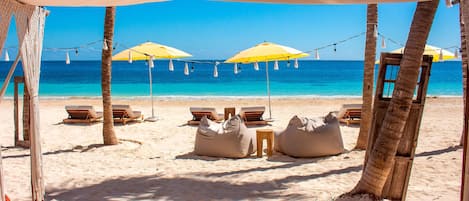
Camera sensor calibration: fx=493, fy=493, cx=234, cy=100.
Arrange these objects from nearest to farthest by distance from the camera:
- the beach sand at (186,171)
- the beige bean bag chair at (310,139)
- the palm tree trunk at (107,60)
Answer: the beach sand at (186,171) < the beige bean bag chair at (310,139) < the palm tree trunk at (107,60)

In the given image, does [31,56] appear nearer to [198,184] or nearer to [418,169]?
[198,184]

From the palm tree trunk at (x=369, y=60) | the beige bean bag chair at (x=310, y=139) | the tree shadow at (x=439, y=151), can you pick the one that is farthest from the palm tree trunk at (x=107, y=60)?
the tree shadow at (x=439, y=151)

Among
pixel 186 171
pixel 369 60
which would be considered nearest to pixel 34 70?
pixel 186 171

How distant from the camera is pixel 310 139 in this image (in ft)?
25.4

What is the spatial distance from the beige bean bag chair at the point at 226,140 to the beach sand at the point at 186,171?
0.54 ft

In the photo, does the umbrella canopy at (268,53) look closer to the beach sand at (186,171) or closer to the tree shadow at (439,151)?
the beach sand at (186,171)

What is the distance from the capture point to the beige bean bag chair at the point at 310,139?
774 cm

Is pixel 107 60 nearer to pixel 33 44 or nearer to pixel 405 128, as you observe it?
pixel 33 44

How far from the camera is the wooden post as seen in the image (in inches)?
191

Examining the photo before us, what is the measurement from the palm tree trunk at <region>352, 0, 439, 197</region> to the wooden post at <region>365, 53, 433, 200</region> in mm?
201

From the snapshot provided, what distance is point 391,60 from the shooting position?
500 centimetres

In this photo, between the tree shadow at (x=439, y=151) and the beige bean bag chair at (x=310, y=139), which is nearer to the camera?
the beige bean bag chair at (x=310, y=139)

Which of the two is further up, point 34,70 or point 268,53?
point 268,53

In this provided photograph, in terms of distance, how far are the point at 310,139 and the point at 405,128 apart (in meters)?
2.90
